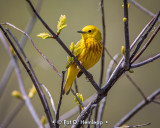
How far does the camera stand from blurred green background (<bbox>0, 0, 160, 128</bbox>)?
5.38 m

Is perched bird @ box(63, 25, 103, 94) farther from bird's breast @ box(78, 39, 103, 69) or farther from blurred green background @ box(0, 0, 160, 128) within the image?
blurred green background @ box(0, 0, 160, 128)

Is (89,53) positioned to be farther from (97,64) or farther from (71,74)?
(97,64)

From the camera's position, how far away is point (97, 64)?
5.89 meters

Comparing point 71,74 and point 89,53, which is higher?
point 89,53

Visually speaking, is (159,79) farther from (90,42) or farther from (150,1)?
(90,42)

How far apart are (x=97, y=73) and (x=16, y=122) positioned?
2305 millimetres

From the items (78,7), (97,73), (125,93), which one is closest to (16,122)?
(97,73)

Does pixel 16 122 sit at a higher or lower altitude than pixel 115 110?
higher

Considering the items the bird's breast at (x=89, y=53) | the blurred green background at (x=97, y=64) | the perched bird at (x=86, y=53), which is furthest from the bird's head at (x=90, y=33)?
the blurred green background at (x=97, y=64)

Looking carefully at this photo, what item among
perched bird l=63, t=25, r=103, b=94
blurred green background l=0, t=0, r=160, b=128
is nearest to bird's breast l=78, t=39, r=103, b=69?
perched bird l=63, t=25, r=103, b=94

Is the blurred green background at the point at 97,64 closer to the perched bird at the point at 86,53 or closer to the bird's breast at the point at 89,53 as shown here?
the perched bird at the point at 86,53

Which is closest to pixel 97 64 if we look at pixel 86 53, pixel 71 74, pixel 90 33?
pixel 90 33

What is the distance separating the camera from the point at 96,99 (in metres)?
1.62

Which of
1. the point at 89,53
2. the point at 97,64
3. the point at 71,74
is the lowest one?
the point at 97,64
